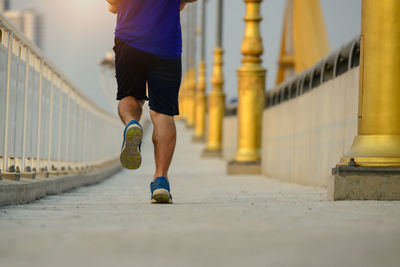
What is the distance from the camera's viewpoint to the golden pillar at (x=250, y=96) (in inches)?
599

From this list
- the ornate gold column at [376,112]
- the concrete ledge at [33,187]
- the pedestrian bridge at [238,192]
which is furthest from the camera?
the ornate gold column at [376,112]

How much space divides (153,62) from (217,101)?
1943 cm

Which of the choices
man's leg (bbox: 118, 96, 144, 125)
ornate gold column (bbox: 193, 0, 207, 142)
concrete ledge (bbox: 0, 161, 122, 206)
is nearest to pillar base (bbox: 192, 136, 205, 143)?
ornate gold column (bbox: 193, 0, 207, 142)

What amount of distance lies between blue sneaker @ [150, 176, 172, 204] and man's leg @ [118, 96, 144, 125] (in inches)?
18.0

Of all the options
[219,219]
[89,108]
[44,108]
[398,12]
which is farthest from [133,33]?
[89,108]

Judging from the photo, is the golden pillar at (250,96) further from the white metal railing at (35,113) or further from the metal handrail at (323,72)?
the white metal railing at (35,113)

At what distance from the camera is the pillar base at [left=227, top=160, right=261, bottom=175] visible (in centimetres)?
1550

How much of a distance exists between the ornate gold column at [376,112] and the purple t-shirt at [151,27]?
137cm

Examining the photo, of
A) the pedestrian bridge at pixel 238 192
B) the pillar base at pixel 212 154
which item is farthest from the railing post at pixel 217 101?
the pedestrian bridge at pixel 238 192

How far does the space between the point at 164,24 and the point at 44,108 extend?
9.73 ft

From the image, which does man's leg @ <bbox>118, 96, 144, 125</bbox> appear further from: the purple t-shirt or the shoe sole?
the shoe sole

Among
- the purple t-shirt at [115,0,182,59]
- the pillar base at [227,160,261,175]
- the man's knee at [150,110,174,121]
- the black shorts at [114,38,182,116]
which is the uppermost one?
the purple t-shirt at [115,0,182,59]

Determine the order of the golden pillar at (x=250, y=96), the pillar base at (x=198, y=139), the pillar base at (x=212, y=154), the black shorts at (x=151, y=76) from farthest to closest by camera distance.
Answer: the pillar base at (x=198, y=139)
the pillar base at (x=212, y=154)
the golden pillar at (x=250, y=96)
the black shorts at (x=151, y=76)

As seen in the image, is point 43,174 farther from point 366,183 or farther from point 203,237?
point 203,237
